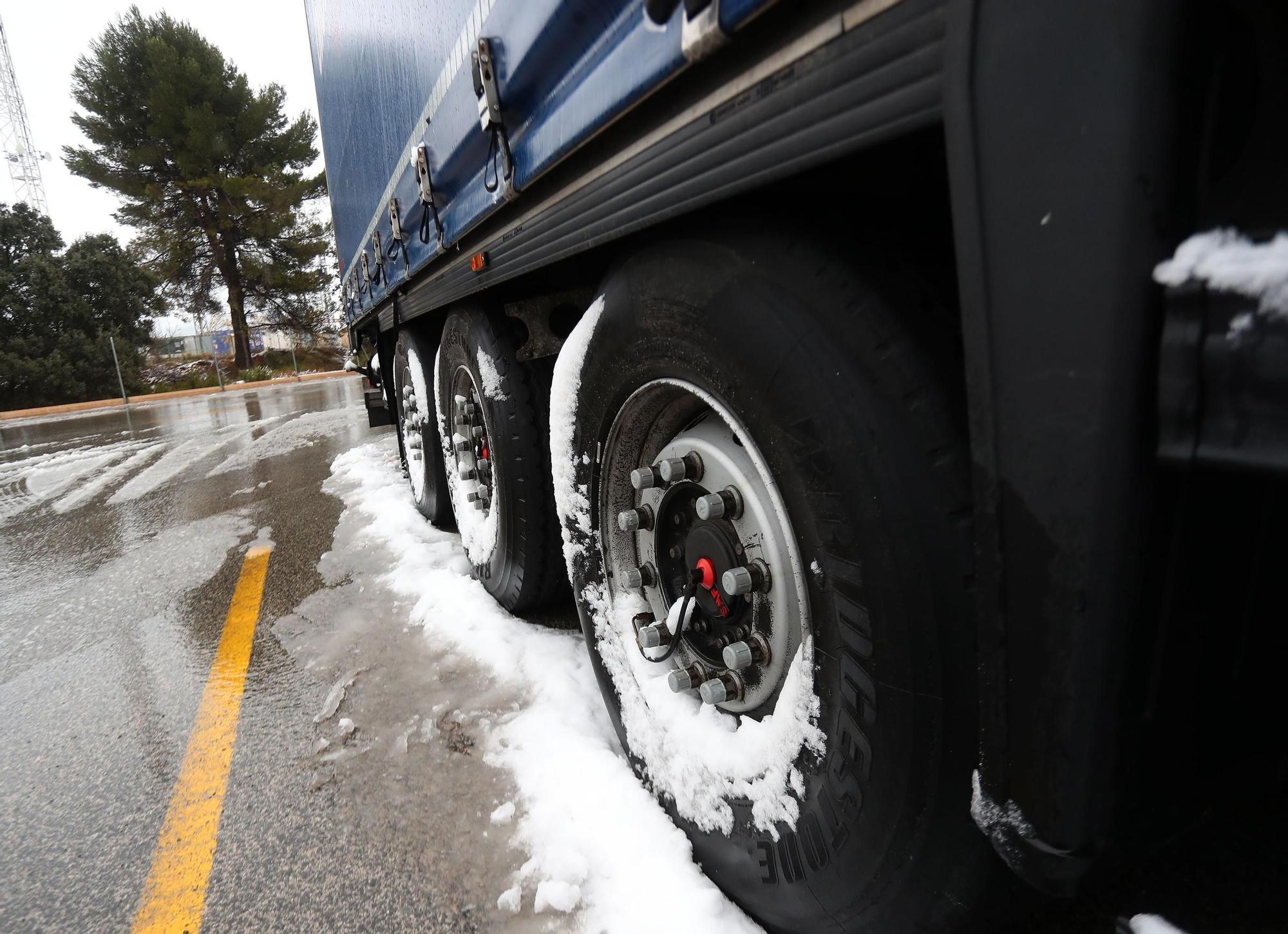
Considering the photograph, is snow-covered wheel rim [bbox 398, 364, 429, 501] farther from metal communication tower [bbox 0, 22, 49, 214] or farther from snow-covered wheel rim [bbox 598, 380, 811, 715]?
metal communication tower [bbox 0, 22, 49, 214]

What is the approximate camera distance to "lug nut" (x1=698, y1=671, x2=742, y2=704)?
1.33 m

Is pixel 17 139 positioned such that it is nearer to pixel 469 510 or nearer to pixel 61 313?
pixel 61 313

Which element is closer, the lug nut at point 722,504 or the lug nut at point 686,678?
the lug nut at point 722,504

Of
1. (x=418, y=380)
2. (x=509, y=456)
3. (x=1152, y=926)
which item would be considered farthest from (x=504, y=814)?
(x=418, y=380)

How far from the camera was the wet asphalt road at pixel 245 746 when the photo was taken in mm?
1517

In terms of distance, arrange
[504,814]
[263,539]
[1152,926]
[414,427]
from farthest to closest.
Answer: [263,539]
[414,427]
[504,814]
[1152,926]

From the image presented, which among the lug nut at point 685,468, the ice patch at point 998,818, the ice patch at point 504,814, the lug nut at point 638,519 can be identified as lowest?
the ice patch at point 504,814

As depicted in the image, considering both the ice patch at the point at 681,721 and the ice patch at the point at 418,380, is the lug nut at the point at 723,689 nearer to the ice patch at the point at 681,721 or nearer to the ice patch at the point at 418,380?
the ice patch at the point at 681,721

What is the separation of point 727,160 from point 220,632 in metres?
3.07

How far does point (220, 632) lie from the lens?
296 centimetres

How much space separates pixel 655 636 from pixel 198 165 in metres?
27.9

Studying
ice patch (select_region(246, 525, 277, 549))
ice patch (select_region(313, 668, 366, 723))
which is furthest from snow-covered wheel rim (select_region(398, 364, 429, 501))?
ice patch (select_region(313, 668, 366, 723))

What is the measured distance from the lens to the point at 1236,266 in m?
0.47

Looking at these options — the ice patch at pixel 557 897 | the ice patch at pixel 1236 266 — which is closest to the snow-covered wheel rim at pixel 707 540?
the ice patch at pixel 557 897
